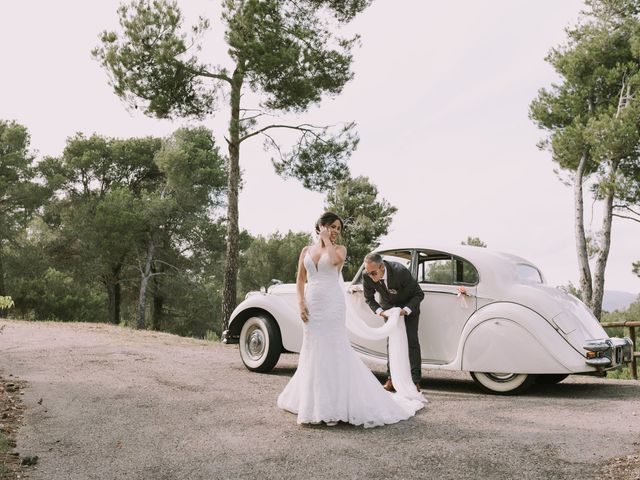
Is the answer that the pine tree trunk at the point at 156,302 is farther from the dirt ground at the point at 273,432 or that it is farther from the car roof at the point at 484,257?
the car roof at the point at 484,257

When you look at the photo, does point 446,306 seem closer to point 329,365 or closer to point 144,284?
point 329,365

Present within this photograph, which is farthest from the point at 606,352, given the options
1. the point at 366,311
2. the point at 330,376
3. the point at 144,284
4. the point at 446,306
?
the point at 144,284

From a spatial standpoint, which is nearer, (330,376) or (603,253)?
(330,376)

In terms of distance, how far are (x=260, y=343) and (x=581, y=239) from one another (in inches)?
633

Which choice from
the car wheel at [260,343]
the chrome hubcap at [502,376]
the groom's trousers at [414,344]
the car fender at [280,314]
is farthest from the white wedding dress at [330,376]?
the car wheel at [260,343]

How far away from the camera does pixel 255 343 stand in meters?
8.60

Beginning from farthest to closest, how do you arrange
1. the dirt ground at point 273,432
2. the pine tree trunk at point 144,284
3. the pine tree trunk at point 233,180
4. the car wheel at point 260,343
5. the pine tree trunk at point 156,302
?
the pine tree trunk at point 156,302 → the pine tree trunk at point 144,284 → the pine tree trunk at point 233,180 → the car wheel at point 260,343 → the dirt ground at point 273,432

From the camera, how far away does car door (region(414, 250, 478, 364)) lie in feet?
23.7

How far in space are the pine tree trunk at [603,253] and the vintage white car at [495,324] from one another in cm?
1401

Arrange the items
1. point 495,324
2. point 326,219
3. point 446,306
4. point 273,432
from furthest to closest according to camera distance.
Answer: point 446,306
point 495,324
point 326,219
point 273,432

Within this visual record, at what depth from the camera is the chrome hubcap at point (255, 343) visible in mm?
8516

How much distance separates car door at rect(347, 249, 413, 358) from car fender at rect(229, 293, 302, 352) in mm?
771

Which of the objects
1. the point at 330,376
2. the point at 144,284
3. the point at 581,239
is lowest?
the point at 330,376

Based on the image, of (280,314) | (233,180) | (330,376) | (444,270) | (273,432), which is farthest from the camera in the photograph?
(233,180)
